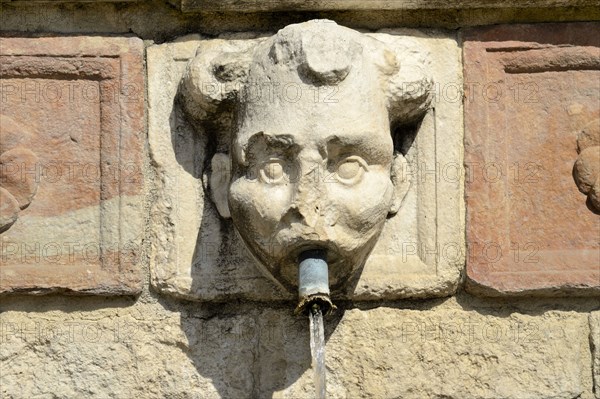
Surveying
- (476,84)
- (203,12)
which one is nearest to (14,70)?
(203,12)

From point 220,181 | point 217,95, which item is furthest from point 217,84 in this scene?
point 220,181

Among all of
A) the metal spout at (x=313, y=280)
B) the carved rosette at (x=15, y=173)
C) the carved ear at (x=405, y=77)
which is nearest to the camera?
the metal spout at (x=313, y=280)

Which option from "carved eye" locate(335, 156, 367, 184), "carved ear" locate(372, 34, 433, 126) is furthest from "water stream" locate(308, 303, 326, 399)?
"carved ear" locate(372, 34, 433, 126)

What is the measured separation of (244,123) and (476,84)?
0.60 metres

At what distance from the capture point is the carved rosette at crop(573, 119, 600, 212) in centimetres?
405

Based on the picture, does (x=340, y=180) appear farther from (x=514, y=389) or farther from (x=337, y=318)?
(x=514, y=389)

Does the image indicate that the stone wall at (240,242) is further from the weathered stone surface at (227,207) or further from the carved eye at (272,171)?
the carved eye at (272,171)

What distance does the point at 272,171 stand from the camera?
3.82 m

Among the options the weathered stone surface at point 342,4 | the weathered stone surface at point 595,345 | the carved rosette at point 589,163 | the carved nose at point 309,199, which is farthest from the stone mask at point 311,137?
the weathered stone surface at point 595,345

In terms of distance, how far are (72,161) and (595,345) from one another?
1347 millimetres

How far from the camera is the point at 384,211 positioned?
3.87 m

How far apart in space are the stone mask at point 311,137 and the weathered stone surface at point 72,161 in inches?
9.0

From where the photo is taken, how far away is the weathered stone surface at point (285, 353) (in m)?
3.98

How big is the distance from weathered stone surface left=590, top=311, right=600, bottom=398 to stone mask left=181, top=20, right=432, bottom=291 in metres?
0.57
